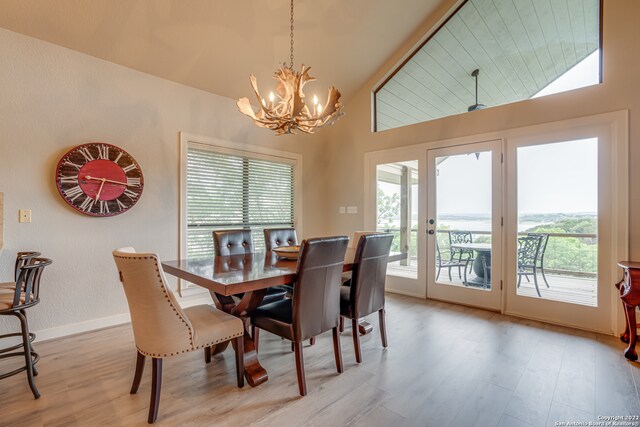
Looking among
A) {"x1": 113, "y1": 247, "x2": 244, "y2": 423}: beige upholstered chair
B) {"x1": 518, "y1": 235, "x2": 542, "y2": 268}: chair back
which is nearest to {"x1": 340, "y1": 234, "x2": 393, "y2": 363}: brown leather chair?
{"x1": 113, "y1": 247, "x2": 244, "y2": 423}: beige upholstered chair

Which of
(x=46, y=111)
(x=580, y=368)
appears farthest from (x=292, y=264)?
(x=46, y=111)

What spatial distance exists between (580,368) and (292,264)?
2.22 meters

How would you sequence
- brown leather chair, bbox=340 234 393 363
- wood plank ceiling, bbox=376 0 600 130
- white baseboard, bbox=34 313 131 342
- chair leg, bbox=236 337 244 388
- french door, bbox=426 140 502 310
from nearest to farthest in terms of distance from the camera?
chair leg, bbox=236 337 244 388 < brown leather chair, bbox=340 234 393 363 < white baseboard, bbox=34 313 131 342 < wood plank ceiling, bbox=376 0 600 130 < french door, bbox=426 140 502 310

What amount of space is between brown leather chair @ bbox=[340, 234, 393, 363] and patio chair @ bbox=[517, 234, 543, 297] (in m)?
1.82

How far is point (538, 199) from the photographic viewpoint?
3.23 metres

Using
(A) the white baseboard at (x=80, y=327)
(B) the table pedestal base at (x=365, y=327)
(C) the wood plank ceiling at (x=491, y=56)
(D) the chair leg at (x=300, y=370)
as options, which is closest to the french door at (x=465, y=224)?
(C) the wood plank ceiling at (x=491, y=56)

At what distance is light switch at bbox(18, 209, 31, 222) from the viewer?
258 centimetres

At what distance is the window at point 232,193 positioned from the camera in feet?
12.1

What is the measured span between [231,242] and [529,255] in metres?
3.16

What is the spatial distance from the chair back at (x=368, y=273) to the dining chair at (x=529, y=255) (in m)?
1.82

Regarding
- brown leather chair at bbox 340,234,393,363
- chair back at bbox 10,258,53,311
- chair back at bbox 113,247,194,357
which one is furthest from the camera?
brown leather chair at bbox 340,234,393,363

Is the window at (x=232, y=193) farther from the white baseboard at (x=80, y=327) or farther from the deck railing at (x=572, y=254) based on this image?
the deck railing at (x=572, y=254)

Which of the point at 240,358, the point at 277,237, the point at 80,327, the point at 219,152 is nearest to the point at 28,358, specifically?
the point at 80,327

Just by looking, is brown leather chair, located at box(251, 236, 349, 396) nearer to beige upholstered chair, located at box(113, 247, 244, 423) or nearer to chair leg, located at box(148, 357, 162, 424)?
beige upholstered chair, located at box(113, 247, 244, 423)
